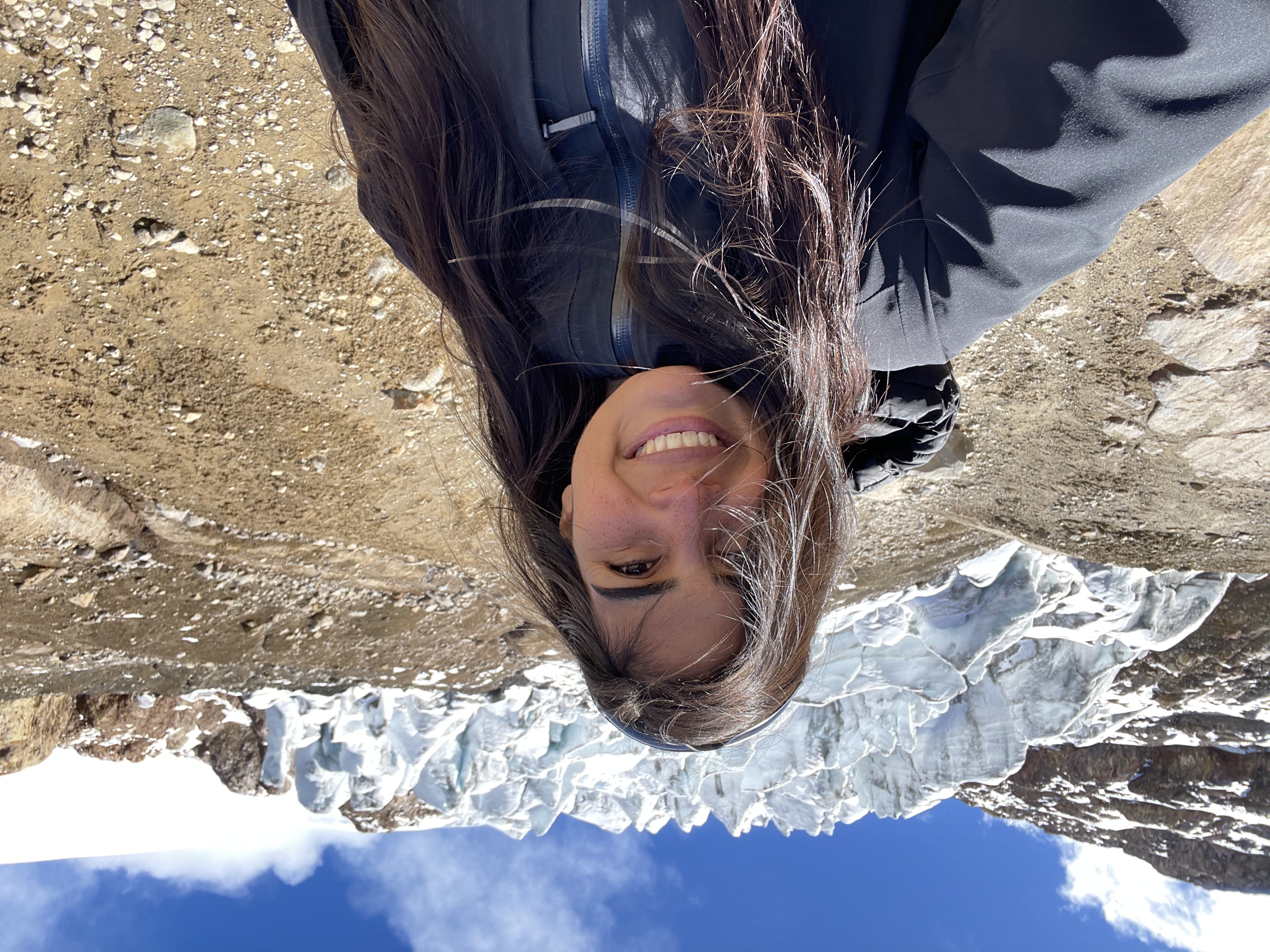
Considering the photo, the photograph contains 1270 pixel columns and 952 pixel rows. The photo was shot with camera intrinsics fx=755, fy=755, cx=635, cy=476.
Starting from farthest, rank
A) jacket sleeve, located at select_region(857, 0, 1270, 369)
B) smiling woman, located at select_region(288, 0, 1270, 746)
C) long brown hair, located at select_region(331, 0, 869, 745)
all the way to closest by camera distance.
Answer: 1. long brown hair, located at select_region(331, 0, 869, 745)
2. smiling woman, located at select_region(288, 0, 1270, 746)
3. jacket sleeve, located at select_region(857, 0, 1270, 369)

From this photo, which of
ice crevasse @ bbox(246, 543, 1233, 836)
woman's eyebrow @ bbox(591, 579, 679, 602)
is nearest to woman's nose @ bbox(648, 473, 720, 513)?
woman's eyebrow @ bbox(591, 579, 679, 602)

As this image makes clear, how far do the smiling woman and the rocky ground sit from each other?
522mm

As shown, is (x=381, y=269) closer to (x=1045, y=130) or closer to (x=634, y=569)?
(x=634, y=569)

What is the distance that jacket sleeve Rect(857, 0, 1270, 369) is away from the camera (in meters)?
0.69

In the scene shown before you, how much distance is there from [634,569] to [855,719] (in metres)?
2.69

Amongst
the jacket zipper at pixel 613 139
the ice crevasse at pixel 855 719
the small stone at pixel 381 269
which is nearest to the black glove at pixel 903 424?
the jacket zipper at pixel 613 139

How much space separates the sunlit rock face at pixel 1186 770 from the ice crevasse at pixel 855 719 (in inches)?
5.1

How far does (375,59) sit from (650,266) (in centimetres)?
57

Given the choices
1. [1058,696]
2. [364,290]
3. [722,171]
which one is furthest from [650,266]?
[1058,696]

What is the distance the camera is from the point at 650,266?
103 centimetres

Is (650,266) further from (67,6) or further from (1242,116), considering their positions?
(67,6)

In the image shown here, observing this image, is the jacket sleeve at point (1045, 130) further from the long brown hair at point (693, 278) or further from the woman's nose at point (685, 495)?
the woman's nose at point (685, 495)

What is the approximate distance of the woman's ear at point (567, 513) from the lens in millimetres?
1229

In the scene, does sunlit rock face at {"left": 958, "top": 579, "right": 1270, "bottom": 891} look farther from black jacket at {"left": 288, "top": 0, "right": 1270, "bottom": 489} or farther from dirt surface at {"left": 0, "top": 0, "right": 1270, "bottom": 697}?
black jacket at {"left": 288, "top": 0, "right": 1270, "bottom": 489}
